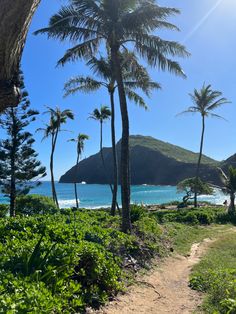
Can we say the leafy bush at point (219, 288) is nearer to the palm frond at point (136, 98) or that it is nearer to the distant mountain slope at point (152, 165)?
the palm frond at point (136, 98)

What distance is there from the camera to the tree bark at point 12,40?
291cm

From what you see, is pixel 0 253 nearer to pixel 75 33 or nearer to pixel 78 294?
pixel 78 294

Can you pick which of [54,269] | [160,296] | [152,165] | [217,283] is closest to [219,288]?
[217,283]

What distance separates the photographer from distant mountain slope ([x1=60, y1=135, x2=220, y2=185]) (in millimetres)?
122188

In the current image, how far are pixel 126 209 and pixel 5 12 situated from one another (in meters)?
8.40

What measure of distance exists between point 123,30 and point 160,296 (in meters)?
7.76

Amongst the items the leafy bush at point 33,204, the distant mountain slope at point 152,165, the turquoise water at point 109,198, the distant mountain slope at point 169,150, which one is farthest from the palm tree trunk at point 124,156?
the distant mountain slope at point 169,150

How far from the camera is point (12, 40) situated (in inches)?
118

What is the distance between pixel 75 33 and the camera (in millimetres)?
11609

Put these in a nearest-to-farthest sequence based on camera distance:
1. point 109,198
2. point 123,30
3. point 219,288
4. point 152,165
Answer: point 219,288 < point 123,30 < point 109,198 < point 152,165

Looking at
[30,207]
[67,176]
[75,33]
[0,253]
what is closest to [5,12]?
[0,253]

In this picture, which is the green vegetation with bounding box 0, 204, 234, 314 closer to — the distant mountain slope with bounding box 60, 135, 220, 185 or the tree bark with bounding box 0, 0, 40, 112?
the tree bark with bounding box 0, 0, 40, 112

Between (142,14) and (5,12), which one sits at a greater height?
(142,14)

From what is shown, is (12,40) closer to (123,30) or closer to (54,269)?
(54,269)
